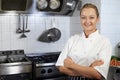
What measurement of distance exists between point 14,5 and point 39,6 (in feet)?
0.84

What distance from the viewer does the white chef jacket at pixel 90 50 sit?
1024 mm

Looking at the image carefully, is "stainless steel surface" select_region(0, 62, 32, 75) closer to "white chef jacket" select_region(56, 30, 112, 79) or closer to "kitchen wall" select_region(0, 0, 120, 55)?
"kitchen wall" select_region(0, 0, 120, 55)

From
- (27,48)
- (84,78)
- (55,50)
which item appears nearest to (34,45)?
(27,48)

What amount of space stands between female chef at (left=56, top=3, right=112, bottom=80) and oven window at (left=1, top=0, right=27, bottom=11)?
1.13m

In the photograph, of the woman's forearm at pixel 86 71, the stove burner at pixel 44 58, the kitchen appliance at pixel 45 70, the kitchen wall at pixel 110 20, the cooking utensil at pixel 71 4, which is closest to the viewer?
the woman's forearm at pixel 86 71

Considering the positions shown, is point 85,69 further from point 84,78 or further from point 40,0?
point 40,0

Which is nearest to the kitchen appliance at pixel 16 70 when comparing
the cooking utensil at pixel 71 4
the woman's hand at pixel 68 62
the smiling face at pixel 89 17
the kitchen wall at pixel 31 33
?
the kitchen wall at pixel 31 33

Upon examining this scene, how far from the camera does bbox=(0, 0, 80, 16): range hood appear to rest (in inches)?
82.3

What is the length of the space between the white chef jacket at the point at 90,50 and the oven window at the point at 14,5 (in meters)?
1.13

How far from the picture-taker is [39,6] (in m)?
2.16

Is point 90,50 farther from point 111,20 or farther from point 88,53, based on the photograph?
point 111,20

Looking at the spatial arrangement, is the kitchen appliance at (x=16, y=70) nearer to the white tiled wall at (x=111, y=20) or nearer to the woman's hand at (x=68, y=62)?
the white tiled wall at (x=111, y=20)

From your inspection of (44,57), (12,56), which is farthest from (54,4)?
(12,56)

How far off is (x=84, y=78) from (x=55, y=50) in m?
1.34
